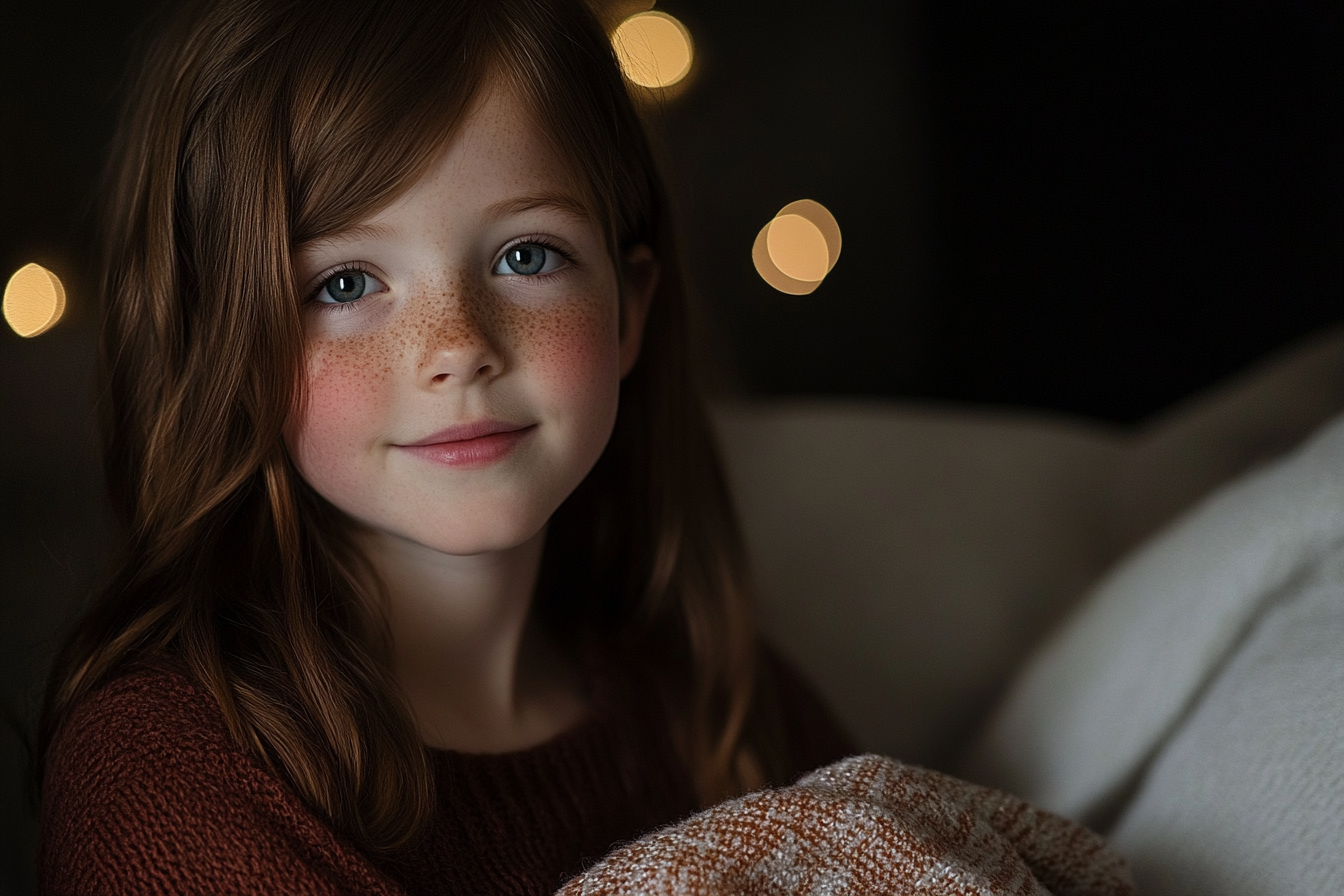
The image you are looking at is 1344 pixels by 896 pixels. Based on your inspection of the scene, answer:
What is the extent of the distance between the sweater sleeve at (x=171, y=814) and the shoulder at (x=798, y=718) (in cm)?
46

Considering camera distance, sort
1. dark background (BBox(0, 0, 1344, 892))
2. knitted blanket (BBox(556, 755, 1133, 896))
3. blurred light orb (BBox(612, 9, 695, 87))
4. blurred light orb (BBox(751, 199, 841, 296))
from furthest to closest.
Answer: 1. blurred light orb (BBox(751, 199, 841, 296))
2. dark background (BBox(0, 0, 1344, 892))
3. blurred light orb (BBox(612, 9, 695, 87))
4. knitted blanket (BBox(556, 755, 1133, 896))

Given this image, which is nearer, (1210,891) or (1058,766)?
(1210,891)

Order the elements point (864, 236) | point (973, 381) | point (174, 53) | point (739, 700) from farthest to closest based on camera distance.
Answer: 1. point (973, 381)
2. point (864, 236)
3. point (739, 700)
4. point (174, 53)

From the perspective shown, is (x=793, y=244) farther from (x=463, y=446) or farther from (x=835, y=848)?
(x=835, y=848)

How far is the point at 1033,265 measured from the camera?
1.69m

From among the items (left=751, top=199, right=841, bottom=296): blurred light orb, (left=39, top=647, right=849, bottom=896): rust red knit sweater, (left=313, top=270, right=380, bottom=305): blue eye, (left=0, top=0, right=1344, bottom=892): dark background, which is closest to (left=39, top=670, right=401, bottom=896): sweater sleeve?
(left=39, top=647, right=849, bottom=896): rust red knit sweater

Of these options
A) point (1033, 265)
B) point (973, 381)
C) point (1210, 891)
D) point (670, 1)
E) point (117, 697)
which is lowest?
point (1210, 891)

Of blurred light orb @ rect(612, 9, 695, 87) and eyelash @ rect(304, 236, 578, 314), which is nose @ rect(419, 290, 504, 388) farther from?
blurred light orb @ rect(612, 9, 695, 87)

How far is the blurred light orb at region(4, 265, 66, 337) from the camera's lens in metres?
0.81

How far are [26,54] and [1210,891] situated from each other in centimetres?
106

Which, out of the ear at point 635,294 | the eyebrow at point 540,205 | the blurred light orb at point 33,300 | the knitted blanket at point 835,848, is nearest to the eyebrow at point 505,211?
the eyebrow at point 540,205

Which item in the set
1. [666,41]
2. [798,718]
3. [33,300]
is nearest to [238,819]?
[33,300]

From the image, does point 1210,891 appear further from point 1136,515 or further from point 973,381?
point 973,381

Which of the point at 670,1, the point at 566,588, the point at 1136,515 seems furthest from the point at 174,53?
the point at 1136,515
